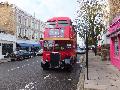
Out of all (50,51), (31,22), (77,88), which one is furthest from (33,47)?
(77,88)

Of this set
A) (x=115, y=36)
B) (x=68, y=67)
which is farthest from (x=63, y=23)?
(x=115, y=36)

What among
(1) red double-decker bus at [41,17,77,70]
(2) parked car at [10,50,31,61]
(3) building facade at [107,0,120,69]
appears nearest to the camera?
(3) building facade at [107,0,120,69]

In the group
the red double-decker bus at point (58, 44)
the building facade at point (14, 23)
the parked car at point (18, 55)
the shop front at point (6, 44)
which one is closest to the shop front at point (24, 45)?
the building facade at point (14, 23)

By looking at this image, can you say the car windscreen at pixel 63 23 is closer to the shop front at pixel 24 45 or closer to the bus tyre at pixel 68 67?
the bus tyre at pixel 68 67

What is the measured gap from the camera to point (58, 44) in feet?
90.4

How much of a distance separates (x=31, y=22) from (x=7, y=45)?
26.7 m

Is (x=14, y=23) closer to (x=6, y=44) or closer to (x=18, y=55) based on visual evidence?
(x=6, y=44)

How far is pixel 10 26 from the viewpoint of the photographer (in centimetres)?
6397

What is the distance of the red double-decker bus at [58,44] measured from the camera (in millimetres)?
27250

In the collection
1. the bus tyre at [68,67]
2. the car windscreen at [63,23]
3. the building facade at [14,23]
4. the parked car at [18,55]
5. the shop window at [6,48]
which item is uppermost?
the building facade at [14,23]

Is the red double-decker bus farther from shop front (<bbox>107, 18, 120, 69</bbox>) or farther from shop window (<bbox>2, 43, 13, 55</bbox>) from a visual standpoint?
shop window (<bbox>2, 43, 13, 55</bbox>)

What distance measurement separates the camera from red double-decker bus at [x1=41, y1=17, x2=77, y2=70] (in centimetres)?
2725

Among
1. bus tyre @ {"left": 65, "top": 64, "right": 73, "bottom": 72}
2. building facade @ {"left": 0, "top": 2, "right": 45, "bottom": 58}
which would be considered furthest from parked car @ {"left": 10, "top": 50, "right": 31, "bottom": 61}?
bus tyre @ {"left": 65, "top": 64, "right": 73, "bottom": 72}

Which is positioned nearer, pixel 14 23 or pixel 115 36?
pixel 115 36
